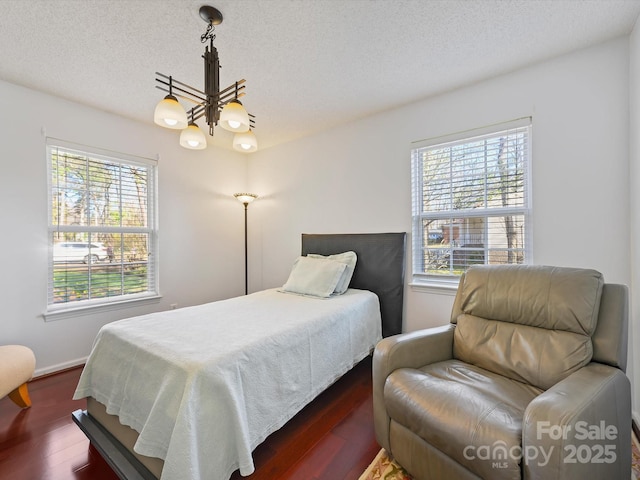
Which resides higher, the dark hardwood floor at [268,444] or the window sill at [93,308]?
the window sill at [93,308]

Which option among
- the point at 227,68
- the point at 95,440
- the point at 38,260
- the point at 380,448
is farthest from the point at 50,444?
the point at 227,68

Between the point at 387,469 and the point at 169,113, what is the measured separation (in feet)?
7.24

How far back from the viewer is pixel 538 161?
7.01 feet

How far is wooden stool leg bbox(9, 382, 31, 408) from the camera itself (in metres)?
1.98

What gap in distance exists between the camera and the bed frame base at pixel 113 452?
1.32 metres

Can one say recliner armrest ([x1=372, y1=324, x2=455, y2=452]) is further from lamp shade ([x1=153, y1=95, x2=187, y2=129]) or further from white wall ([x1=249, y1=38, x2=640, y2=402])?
lamp shade ([x1=153, y1=95, x2=187, y2=129])

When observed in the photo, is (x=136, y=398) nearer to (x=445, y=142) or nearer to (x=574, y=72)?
(x=445, y=142)

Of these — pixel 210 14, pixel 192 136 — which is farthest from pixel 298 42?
pixel 192 136

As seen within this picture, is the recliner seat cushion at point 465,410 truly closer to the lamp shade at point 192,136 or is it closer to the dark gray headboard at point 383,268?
the dark gray headboard at point 383,268

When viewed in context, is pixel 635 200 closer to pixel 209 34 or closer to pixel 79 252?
pixel 209 34

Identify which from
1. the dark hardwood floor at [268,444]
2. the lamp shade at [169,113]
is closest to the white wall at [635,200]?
the dark hardwood floor at [268,444]

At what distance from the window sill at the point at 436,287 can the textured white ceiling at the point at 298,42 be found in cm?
174

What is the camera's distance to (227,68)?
217 cm

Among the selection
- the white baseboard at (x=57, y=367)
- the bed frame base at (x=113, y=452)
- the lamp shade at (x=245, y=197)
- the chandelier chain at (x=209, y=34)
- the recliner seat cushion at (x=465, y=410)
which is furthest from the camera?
the lamp shade at (x=245, y=197)
